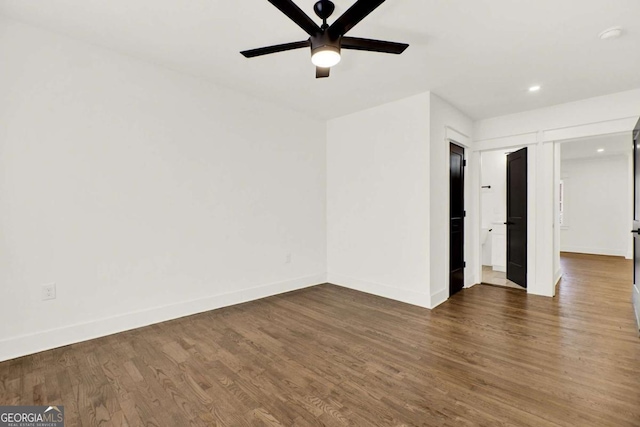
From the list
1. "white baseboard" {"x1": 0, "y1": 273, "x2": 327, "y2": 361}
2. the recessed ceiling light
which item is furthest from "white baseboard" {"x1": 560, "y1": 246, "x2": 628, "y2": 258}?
"white baseboard" {"x1": 0, "y1": 273, "x2": 327, "y2": 361}

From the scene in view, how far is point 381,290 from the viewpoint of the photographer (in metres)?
4.11

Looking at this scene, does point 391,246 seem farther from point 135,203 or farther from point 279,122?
point 135,203

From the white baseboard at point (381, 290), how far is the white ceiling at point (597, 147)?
14.7 ft

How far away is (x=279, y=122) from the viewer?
4.21 m

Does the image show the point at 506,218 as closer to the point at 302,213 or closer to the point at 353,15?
the point at 302,213

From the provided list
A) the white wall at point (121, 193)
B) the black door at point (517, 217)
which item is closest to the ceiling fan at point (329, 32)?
the white wall at point (121, 193)

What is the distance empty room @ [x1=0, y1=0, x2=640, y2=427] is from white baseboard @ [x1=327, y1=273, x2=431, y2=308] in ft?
0.12

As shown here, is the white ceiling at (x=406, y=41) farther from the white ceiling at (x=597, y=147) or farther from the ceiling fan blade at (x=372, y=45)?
the white ceiling at (x=597, y=147)

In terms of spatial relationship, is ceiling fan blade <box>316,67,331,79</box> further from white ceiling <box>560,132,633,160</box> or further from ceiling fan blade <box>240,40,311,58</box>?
white ceiling <box>560,132,633,160</box>

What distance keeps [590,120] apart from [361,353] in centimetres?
401

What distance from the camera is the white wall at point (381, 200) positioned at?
3.69 m

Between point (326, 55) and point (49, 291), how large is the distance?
115 inches

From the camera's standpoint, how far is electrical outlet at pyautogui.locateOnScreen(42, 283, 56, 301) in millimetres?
2504

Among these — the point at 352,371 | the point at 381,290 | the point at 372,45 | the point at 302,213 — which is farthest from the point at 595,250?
the point at 372,45
